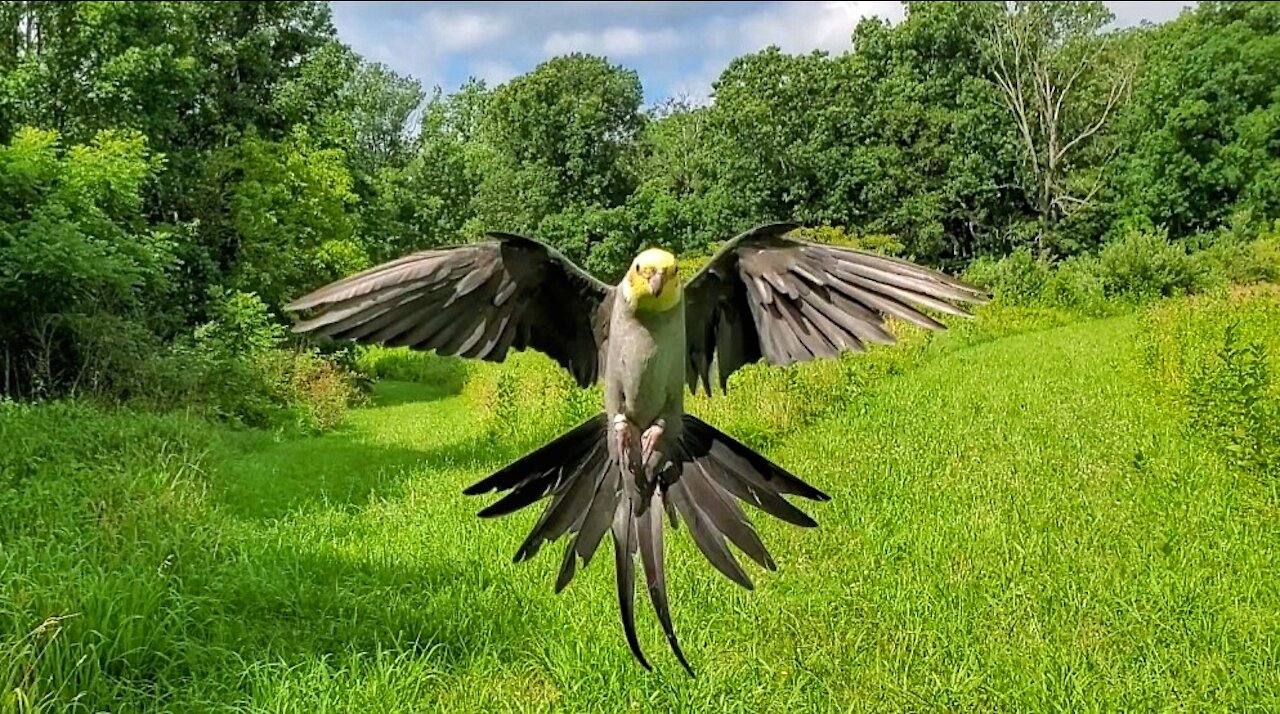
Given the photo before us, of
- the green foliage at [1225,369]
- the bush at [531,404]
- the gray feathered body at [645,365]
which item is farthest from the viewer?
the bush at [531,404]

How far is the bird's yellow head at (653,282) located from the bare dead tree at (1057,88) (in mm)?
25531

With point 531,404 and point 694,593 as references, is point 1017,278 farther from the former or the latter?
point 694,593

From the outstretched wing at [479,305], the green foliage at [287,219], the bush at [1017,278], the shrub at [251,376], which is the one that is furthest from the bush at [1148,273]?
the outstretched wing at [479,305]

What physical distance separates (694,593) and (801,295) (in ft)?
8.50

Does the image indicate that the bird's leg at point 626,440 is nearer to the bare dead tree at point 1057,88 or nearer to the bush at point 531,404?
the bush at point 531,404

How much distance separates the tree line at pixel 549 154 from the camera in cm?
926

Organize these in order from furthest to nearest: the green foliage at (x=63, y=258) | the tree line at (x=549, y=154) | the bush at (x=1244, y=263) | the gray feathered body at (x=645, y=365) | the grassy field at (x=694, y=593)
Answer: the bush at (x=1244, y=263) < the tree line at (x=549, y=154) < the green foliage at (x=63, y=258) < the grassy field at (x=694, y=593) < the gray feathered body at (x=645, y=365)

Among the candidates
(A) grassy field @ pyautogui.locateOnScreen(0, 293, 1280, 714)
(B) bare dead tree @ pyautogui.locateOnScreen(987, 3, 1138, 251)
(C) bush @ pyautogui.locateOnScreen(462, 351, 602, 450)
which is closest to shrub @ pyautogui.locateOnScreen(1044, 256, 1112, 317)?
(B) bare dead tree @ pyautogui.locateOnScreen(987, 3, 1138, 251)

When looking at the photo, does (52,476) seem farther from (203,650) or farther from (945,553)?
(945,553)

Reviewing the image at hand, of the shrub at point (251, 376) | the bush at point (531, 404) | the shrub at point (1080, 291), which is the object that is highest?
the shrub at point (251, 376)

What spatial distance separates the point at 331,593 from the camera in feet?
13.3

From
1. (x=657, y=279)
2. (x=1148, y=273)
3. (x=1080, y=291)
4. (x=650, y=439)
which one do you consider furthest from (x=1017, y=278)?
(x=657, y=279)

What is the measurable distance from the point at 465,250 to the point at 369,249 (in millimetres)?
14536

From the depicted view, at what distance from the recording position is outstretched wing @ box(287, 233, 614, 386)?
1.45 m
